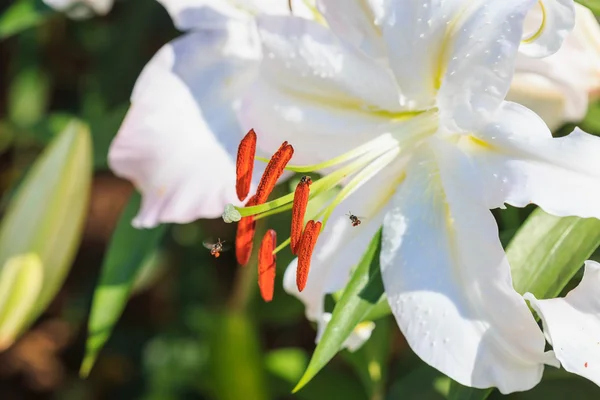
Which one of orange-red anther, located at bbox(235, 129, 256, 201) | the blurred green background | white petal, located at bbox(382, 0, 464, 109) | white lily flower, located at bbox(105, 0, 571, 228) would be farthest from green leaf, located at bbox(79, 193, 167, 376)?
white petal, located at bbox(382, 0, 464, 109)

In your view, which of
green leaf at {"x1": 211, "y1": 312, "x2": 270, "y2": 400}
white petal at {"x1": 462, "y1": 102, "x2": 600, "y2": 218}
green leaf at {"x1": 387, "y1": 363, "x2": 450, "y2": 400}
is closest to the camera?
white petal at {"x1": 462, "y1": 102, "x2": 600, "y2": 218}

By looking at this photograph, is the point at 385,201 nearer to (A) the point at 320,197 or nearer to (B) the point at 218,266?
(A) the point at 320,197

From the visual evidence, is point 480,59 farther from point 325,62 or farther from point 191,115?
point 191,115

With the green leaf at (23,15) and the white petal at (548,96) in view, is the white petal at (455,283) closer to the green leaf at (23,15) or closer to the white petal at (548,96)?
the white petal at (548,96)

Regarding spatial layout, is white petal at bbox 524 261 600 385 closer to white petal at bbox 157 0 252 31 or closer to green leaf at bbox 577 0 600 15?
green leaf at bbox 577 0 600 15

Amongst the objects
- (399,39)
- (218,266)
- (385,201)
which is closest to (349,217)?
(385,201)

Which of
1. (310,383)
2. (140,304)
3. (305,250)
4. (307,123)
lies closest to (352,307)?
(305,250)
